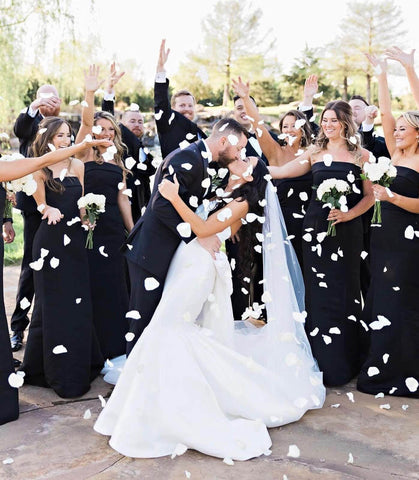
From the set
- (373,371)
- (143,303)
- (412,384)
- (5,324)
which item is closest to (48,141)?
(5,324)

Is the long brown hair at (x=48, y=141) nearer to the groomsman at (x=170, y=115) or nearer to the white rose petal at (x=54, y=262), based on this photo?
the white rose petal at (x=54, y=262)

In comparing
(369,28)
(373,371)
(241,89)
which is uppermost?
(369,28)

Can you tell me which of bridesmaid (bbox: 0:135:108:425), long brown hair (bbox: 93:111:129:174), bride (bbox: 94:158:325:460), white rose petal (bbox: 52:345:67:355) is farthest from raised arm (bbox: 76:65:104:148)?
white rose petal (bbox: 52:345:67:355)

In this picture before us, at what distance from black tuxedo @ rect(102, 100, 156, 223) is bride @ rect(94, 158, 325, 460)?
1836 millimetres

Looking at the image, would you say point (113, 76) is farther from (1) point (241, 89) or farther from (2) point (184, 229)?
(2) point (184, 229)

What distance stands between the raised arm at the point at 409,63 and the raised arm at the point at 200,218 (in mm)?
1665

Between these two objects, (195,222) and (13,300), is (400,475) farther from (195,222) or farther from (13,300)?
(13,300)

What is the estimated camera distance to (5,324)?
13.8ft

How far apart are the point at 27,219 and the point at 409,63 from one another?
3.24 m

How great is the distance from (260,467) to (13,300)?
4614 mm

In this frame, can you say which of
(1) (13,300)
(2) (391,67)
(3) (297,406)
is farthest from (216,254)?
(2) (391,67)

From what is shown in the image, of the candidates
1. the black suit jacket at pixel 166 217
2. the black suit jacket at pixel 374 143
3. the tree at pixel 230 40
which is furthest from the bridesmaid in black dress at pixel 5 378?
the tree at pixel 230 40

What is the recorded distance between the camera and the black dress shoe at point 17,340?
217 inches

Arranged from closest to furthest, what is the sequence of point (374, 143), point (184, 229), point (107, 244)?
point (184, 229) → point (107, 244) → point (374, 143)
